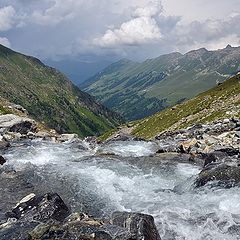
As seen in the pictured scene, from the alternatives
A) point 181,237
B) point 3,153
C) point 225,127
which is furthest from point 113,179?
point 225,127

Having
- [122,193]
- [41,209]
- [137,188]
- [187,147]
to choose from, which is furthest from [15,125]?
[41,209]

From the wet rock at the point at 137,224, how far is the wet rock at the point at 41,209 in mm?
4633

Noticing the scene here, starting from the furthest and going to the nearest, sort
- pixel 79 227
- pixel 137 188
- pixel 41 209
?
1. pixel 137 188
2. pixel 41 209
3. pixel 79 227

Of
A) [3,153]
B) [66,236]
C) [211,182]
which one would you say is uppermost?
[3,153]

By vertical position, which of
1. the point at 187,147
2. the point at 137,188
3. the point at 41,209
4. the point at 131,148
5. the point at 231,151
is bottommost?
the point at 231,151

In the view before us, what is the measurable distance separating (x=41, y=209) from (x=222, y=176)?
14243 mm

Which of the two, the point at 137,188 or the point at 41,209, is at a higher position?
the point at 41,209

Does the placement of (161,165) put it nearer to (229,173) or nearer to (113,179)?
(113,179)

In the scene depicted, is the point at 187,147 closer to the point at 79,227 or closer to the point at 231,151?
the point at 231,151

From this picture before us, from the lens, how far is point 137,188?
107 ft

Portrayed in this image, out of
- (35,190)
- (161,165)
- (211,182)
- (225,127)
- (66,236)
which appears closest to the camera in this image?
(66,236)

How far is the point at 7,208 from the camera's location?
94.6 feet

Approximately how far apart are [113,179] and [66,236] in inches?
651

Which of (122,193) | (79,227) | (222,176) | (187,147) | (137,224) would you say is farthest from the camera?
(187,147)
